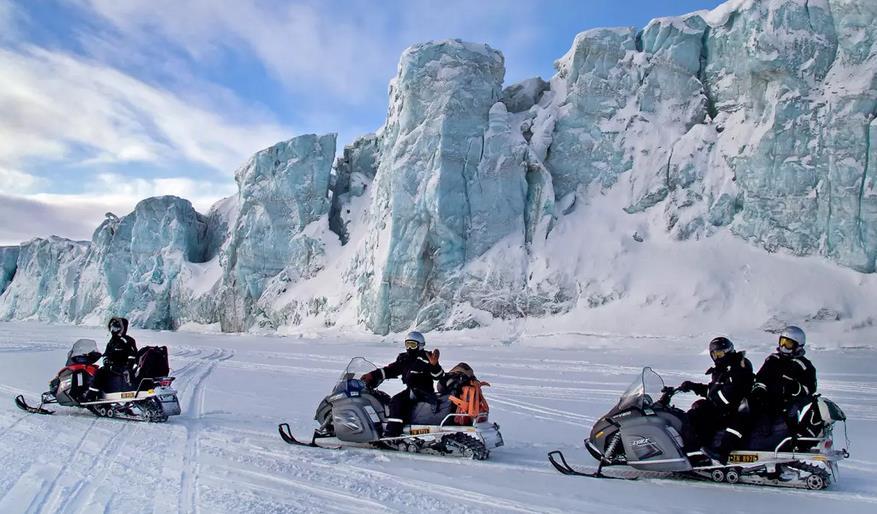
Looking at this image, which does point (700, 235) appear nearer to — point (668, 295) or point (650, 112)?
point (668, 295)

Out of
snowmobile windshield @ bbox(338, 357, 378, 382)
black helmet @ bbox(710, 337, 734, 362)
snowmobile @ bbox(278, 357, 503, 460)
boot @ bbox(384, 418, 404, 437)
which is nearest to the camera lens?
black helmet @ bbox(710, 337, 734, 362)

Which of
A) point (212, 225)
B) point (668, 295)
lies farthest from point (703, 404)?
point (212, 225)

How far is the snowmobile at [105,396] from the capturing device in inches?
336

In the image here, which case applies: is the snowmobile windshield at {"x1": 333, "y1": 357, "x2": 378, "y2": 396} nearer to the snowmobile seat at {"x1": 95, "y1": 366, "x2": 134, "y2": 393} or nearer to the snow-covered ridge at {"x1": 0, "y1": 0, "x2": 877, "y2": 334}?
the snowmobile seat at {"x1": 95, "y1": 366, "x2": 134, "y2": 393}

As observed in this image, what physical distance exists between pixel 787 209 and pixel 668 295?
21.8ft

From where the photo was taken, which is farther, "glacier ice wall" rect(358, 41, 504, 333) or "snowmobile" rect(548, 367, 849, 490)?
"glacier ice wall" rect(358, 41, 504, 333)

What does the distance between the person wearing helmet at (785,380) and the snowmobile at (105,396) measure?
7.17 m

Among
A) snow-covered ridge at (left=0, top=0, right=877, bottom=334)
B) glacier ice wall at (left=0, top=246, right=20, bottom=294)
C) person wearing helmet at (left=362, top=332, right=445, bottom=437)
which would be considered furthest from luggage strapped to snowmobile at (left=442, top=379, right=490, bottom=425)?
glacier ice wall at (left=0, top=246, right=20, bottom=294)

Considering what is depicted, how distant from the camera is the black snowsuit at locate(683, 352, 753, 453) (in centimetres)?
572

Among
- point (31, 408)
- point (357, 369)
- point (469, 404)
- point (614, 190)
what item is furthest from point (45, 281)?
point (469, 404)

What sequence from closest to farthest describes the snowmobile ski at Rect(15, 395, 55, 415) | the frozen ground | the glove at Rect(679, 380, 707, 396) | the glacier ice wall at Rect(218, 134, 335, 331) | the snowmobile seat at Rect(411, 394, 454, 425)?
the frozen ground
the glove at Rect(679, 380, 707, 396)
the snowmobile seat at Rect(411, 394, 454, 425)
the snowmobile ski at Rect(15, 395, 55, 415)
the glacier ice wall at Rect(218, 134, 335, 331)

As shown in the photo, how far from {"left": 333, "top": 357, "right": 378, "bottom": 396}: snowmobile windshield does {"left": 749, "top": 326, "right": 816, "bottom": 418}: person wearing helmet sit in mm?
3972

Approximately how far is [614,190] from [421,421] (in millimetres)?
28693

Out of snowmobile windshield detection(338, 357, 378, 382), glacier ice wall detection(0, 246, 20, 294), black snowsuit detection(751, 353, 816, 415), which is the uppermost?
glacier ice wall detection(0, 246, 20, 294)
